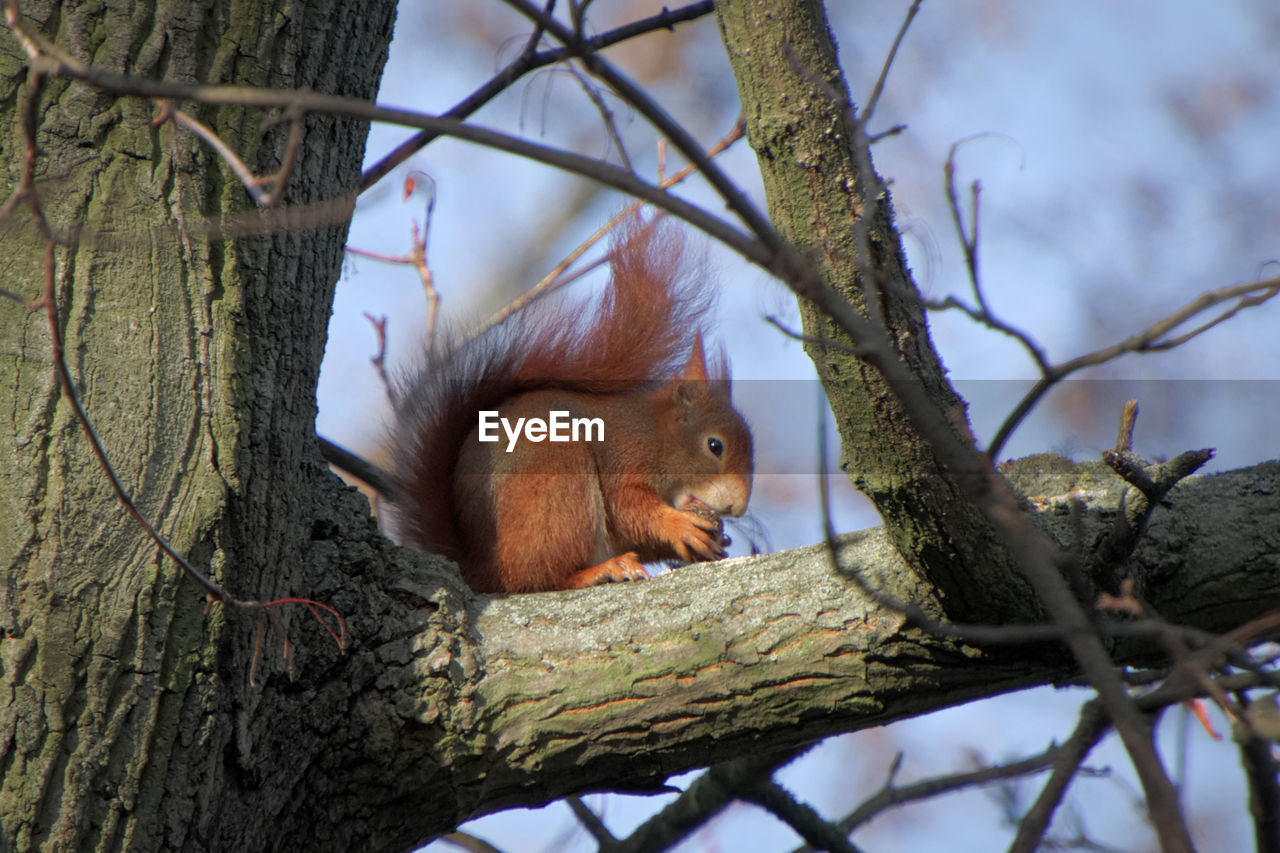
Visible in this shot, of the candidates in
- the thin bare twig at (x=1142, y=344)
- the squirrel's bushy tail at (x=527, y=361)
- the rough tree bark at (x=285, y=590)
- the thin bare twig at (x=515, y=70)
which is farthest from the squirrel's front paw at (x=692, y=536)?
the thin bare twig at (x=1142, y=344)

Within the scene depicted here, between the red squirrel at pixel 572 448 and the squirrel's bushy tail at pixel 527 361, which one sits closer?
the red squirrel at pixel 572 448

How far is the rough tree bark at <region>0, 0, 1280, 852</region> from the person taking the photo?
1.40 metres

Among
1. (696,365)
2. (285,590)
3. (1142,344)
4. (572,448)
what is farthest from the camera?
(696,365)

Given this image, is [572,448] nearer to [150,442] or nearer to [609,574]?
[609,574]

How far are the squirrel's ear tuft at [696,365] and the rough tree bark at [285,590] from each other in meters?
1.40

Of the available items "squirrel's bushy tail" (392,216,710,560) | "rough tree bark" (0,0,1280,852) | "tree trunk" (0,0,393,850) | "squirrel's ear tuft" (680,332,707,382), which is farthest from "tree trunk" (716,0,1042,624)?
"squirrel's ear tuft" (680,332,707,382)

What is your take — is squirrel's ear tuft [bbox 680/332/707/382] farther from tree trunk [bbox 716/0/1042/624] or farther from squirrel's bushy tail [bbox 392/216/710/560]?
tree trunk [bbox 716/0/1042/624]

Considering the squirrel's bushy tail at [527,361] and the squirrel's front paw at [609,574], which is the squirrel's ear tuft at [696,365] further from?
the squirrel's front paw at [609,574]

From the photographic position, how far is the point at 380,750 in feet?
5.64

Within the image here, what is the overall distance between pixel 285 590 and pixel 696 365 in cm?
187

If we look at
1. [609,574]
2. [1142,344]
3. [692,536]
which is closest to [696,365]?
[692,536]

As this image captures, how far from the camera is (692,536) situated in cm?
279

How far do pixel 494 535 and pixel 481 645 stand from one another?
764 millimetres

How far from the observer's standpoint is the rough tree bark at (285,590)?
1396 mm
